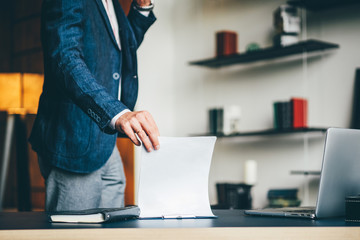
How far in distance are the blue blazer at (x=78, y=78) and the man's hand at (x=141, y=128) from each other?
83mm

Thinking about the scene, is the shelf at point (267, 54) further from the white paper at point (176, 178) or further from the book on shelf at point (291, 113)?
the white paper at point (176, 178)

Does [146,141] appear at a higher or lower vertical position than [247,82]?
lower

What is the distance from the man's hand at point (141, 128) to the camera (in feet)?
3.95

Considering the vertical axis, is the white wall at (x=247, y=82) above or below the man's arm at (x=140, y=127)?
above

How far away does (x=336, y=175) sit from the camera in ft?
4.28

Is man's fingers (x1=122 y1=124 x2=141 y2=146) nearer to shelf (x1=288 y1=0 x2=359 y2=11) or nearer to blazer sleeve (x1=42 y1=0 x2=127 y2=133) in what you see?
blazer sleeve (x1=42 y1=0 x2=127 y2=133)

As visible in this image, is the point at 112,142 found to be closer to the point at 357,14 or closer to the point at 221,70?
the point at 357,14

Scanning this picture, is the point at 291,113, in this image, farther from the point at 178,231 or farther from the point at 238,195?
the point at 178,231

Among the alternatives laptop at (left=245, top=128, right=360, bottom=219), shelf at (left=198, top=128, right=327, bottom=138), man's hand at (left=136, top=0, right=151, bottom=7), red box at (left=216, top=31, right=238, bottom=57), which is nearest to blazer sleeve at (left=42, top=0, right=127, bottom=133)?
man's hand at (left=136, top=0, right=151, bottom=7)

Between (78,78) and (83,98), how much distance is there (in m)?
0.06

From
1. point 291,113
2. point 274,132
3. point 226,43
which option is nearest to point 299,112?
point 291,113

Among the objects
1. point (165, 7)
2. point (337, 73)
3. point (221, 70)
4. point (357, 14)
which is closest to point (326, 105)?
point (337, 73)

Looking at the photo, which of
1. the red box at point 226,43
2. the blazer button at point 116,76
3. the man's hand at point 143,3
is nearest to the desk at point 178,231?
the blazer button at point 116,76

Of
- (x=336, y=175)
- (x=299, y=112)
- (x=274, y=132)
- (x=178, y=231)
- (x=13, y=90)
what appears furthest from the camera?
(x=13, y=90)
